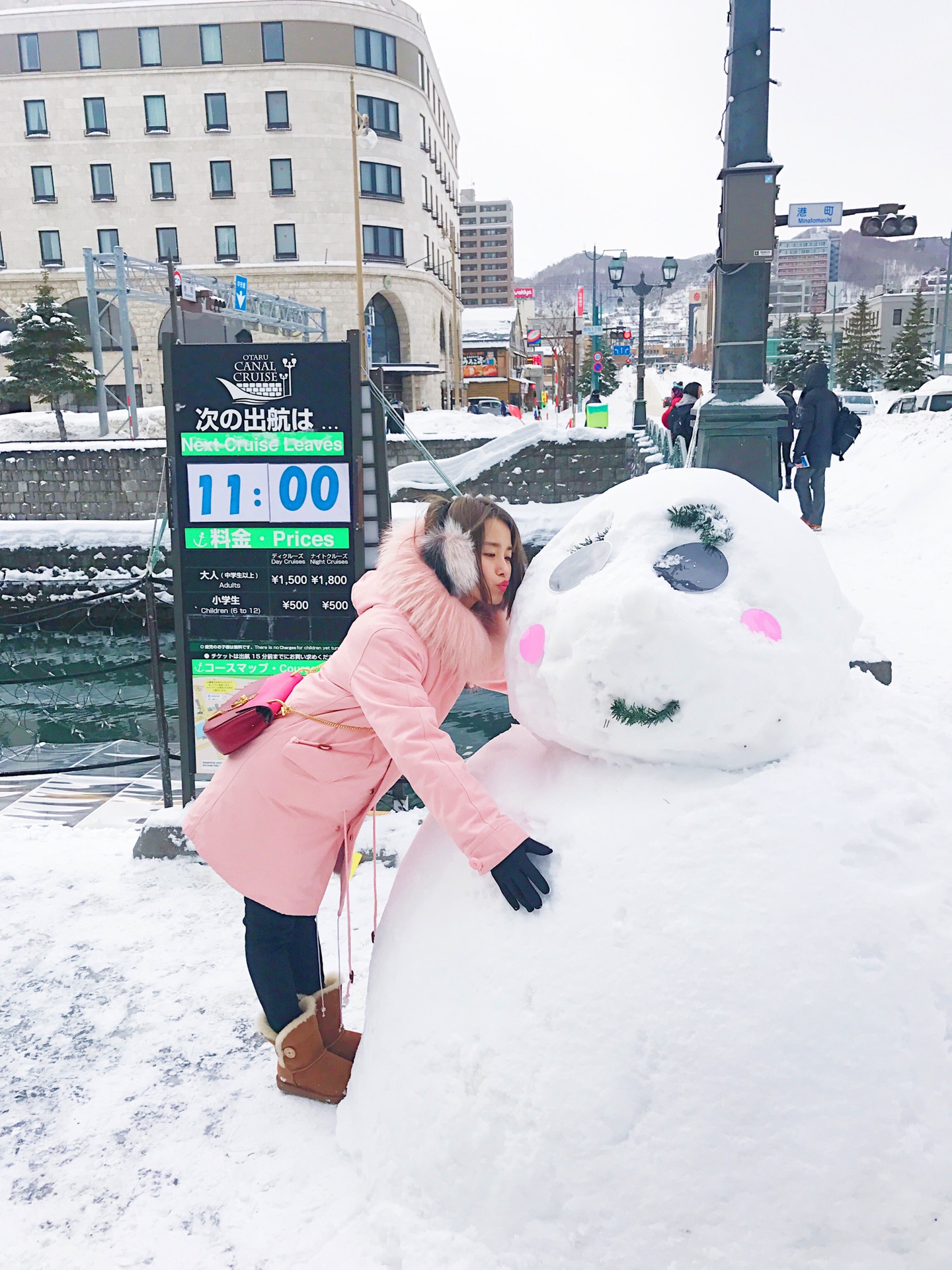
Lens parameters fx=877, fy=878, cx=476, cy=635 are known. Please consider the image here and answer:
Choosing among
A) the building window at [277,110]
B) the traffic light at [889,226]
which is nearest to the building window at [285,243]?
the building window at [277,110]

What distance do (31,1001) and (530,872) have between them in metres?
2.06

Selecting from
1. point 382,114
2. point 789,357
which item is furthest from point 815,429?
point 382,114

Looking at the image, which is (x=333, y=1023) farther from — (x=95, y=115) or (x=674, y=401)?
(x=95, y=115)

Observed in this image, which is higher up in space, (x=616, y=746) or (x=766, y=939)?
(x=616, y=746)

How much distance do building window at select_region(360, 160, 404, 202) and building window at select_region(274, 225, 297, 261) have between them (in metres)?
3.51

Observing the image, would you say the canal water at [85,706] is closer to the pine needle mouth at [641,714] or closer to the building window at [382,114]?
the pine needle mouth at [641,714]

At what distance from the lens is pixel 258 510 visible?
404cm

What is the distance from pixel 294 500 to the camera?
404cm

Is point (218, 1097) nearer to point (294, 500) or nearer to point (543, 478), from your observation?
point (294, 500)

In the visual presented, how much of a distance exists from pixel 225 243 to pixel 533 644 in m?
39.3

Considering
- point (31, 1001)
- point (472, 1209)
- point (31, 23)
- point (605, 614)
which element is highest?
point (31, 23)

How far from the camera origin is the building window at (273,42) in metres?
34.9

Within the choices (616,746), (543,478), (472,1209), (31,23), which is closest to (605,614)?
(616,746)

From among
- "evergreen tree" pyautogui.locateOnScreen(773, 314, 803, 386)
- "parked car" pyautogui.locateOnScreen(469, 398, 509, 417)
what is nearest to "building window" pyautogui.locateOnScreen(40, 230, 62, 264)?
"parked car" pyautogui.locateOnScreen(469, 398, 509, 417)
